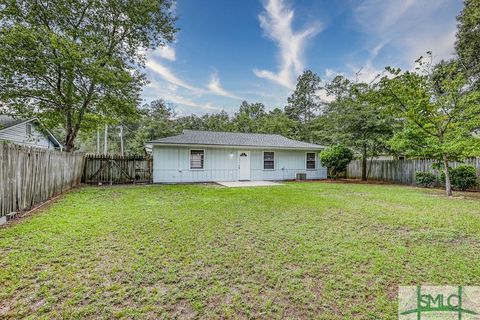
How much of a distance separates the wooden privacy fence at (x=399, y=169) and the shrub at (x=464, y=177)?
22.2 inches

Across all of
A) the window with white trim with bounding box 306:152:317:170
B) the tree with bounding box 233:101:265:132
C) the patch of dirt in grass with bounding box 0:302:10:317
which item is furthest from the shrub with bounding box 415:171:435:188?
the tree with bounding box 233:101:265:132

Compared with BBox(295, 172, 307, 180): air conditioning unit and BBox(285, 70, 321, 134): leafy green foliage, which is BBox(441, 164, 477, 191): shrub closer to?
BBox(295, 172, 307, 180): air conditioning unit

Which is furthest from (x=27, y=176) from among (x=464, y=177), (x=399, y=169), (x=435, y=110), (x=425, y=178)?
(x=399, y=169)

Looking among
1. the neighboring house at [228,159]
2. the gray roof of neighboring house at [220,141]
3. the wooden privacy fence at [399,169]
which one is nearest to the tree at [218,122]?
the gray roof of neighboring house at [220,141]

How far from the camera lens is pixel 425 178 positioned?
38.3 feet

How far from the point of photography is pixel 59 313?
80.5 inches

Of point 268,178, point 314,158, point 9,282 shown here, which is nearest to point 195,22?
point 268,178

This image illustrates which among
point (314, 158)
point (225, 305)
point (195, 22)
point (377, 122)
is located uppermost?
point (195, 22)

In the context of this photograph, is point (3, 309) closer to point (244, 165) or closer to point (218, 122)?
point (244, 165)

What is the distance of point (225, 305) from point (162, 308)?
60 centimetres

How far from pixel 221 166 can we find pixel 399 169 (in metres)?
11.0

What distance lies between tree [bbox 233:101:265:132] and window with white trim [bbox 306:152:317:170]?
553 inches

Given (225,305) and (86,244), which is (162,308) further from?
(86,244)

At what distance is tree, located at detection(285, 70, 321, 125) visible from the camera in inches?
1200
